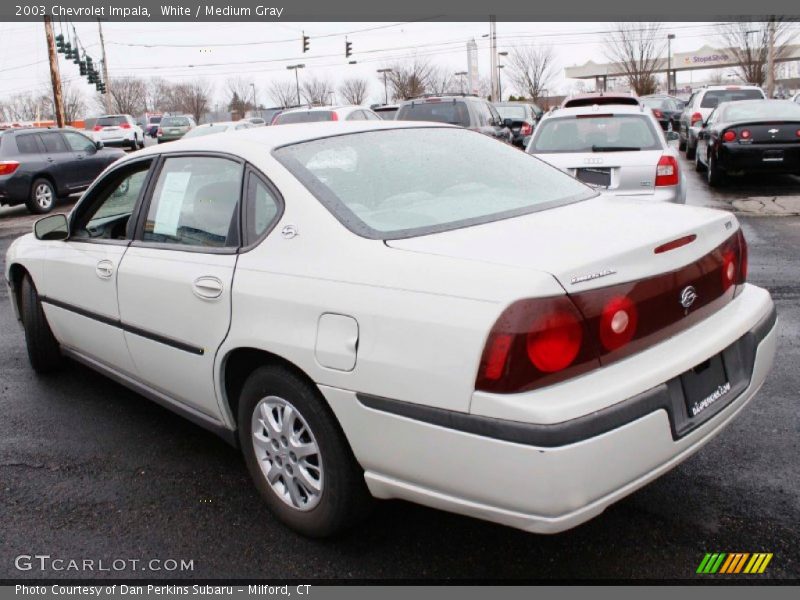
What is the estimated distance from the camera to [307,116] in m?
14.5

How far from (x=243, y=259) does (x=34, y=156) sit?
13541mm

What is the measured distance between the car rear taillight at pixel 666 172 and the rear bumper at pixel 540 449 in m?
5.23

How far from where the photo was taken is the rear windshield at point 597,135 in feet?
26.0

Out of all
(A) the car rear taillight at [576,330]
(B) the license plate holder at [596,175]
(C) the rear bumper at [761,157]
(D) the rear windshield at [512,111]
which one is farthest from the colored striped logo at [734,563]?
(D) the rear windshield at [512,111]

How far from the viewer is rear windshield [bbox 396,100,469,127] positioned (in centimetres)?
1315

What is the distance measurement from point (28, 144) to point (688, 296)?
48.6 feet

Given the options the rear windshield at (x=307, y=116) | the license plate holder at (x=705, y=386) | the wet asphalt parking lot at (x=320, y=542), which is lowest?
the wet asphalt parking lot at (x=320, y=542)

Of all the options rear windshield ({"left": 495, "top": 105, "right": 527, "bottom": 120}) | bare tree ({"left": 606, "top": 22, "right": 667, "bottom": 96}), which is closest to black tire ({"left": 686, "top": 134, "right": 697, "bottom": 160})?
rear windshield ({"left": 495, "top": 105, "right": 527, "bottom": 120})

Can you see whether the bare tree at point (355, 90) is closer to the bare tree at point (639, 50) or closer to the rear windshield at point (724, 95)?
the bare tree at point (639, 50)

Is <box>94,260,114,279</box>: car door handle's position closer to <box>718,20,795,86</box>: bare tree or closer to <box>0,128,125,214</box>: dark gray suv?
<box>0,128,125,214</box>: dark gray suv

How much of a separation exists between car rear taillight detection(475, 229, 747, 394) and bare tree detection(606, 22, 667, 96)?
197 feet

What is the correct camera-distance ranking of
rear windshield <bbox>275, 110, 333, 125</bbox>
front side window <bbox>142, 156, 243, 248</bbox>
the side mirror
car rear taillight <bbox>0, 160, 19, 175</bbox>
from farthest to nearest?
car rear taillight <bbox>0, 160, 19, 175</bbox> → rear windshield <bbox>275, 110, 333, 125</bbox> → the side mirror → front side window <bbox>142, 156, 243, 248</bbox>

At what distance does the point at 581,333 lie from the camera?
2.31m

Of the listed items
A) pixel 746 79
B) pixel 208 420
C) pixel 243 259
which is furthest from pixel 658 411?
pixel 746 79
